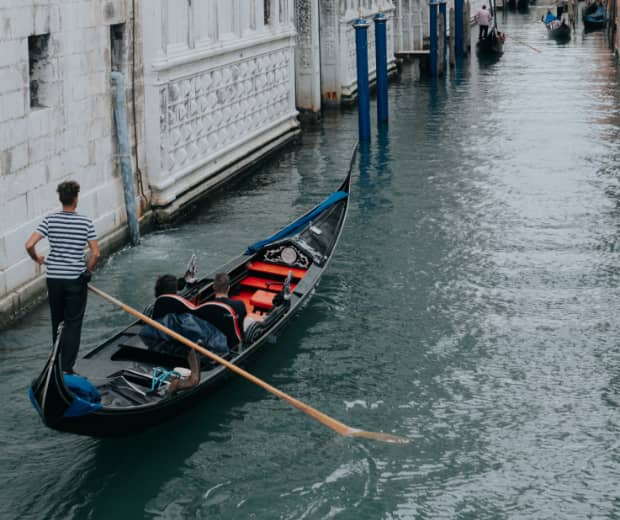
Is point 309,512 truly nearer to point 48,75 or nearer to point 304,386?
point 304,386

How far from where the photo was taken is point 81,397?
630 cm

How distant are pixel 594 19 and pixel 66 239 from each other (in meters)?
38.4

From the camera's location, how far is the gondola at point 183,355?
20.6ft

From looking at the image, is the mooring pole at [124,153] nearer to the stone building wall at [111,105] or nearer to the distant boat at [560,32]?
the stone building wall at [111,105]

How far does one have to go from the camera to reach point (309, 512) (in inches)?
253

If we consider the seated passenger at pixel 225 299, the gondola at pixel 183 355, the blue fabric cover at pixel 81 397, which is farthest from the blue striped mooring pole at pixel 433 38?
the blue fabric cover at pixel 81 397

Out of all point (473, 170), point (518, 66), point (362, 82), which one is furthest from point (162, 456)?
point (518, 66)

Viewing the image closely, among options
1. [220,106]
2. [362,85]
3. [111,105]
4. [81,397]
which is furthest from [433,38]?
[81,397]

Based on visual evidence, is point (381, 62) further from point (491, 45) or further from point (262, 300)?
point (491, 45)

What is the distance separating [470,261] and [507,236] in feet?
3.73

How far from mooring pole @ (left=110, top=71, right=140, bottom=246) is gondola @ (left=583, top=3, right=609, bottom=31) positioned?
110 feet

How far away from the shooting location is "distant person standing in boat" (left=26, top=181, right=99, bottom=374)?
24.0 feet

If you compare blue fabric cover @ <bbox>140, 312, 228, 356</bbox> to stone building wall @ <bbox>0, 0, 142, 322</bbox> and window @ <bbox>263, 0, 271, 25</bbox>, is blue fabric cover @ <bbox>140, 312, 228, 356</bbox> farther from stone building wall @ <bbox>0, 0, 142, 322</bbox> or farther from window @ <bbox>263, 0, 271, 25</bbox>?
window @ <bbox>263, 0, 271, 25</bbox>

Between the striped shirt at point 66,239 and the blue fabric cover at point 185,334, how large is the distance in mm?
739
